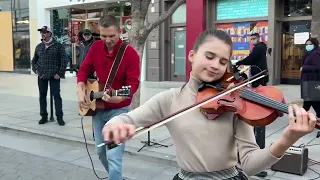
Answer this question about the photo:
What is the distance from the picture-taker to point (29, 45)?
2183cm

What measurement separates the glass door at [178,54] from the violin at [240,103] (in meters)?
13.9

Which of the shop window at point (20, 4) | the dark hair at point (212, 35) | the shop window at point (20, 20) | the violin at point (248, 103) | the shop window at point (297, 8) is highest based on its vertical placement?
the shop window at point (20, 4)

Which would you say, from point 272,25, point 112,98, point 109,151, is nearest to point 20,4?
point 272,25

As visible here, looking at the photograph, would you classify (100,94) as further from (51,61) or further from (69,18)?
(69,18)

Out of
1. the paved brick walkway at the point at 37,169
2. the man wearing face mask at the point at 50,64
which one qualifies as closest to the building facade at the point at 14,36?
the man wearing face mask at the point at 50,64

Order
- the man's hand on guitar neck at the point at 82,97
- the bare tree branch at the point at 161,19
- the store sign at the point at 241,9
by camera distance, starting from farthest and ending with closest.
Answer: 1. the store sign at the point at 241,9
2. the bare tree branch at the point at 161,19
3. the man's hand on guitar neck at the point at 82,97

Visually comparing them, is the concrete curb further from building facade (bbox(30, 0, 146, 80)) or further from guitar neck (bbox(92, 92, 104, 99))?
building facade (bbox(30, 0, 146, 80))

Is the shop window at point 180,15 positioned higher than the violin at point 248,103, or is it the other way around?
the shop window at point 180,15

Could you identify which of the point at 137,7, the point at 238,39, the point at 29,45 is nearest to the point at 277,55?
the point at 238,39

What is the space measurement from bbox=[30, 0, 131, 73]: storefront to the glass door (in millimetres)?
3950

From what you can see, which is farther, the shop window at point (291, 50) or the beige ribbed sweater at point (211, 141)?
the shop window at point (291, 50)

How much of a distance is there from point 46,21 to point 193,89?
2017 centimetres

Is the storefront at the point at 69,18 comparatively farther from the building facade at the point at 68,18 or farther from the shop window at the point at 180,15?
the shop window at the point at 180,15

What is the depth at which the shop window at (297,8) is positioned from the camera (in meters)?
13.0
